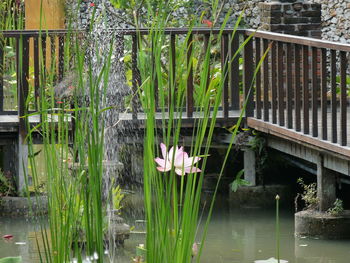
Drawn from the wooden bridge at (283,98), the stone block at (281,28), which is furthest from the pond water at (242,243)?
the stone block at (281,28)

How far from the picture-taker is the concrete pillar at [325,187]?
703cm

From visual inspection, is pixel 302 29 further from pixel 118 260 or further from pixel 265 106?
pixel 118 260

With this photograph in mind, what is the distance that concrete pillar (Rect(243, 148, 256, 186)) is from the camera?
8.47 m

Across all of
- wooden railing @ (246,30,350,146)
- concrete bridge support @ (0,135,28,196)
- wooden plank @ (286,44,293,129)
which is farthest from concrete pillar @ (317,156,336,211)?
concrete bridge support @ (0,135,28,196)

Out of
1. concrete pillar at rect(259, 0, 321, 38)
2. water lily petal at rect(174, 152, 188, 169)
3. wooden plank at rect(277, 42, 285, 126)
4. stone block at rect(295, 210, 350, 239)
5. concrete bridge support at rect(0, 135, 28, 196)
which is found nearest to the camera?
water lily petal at rect(174, 152, 188, 169)

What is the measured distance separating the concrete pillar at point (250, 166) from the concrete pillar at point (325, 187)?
4.60 ft

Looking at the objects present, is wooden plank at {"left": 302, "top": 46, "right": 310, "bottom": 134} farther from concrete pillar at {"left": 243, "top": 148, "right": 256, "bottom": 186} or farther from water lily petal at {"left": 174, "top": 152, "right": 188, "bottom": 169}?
water lily petal at {"left": 174, "top": 152, "right": 188, "bottom": 169}

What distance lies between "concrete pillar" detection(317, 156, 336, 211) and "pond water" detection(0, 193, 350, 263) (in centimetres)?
32

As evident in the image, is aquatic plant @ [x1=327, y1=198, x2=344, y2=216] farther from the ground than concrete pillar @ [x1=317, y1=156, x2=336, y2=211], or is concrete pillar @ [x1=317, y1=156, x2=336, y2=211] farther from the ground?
concrete pillar @ [x1=317, y1=156, x2=336, y2=211]

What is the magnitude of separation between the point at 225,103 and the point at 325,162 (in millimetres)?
1626

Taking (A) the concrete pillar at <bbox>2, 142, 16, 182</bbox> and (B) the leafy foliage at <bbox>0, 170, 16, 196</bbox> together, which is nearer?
(B) the leafy foliage at <bbox>0, 170, 16, 196</bbox>

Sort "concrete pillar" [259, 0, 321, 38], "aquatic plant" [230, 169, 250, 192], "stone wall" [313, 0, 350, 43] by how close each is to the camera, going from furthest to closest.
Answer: "stone wall" [313, 0, 350, 43] → "concrete pillar" [259, 0, 321, 38] → "aquatic plant" [230, 169, 250, 192]

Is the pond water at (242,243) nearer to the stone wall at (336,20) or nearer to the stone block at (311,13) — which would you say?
the stone block at (311,13)

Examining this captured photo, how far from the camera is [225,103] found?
27.7ft
